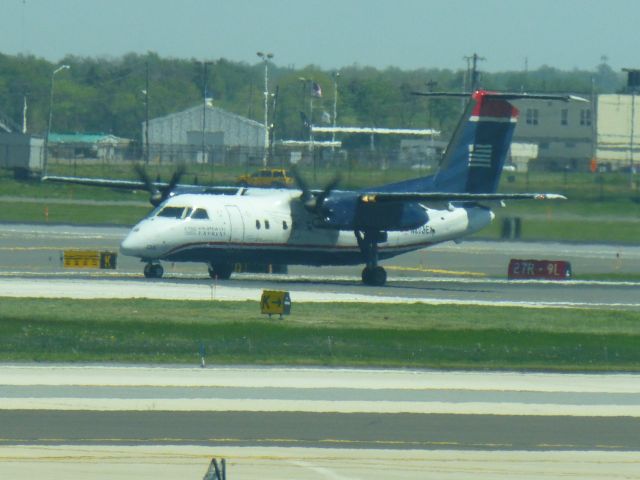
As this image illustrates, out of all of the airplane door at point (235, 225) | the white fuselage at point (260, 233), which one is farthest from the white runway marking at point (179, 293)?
the airplane door at point (235, 225)

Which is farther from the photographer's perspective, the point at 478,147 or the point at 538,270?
the point at 538,270

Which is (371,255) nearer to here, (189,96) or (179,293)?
(179,293)

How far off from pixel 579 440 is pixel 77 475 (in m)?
7.00

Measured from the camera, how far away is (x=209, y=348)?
27875mm

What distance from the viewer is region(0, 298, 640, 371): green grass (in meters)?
27.3

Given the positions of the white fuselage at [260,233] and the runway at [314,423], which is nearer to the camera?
the runway at [314,423]

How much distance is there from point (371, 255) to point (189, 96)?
113 meters

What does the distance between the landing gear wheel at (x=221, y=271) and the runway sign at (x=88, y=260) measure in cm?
473

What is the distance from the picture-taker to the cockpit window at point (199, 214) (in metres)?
42.0

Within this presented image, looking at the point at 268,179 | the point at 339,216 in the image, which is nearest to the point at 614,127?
the point at 268,179

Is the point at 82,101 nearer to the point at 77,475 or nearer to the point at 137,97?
the point at 137,97

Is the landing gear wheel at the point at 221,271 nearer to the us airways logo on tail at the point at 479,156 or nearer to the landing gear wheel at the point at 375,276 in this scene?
the landing gear wheel at the point at 375,276

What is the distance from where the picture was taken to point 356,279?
1912 inches

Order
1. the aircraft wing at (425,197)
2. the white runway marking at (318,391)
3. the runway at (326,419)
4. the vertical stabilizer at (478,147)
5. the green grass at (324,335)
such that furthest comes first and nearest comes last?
the vertical stabilizer at (478,147) < the aircraft wing at (425,197) < the green grass at (324,335) < the white runway marking at (318,391) < the runway at (326,419)
